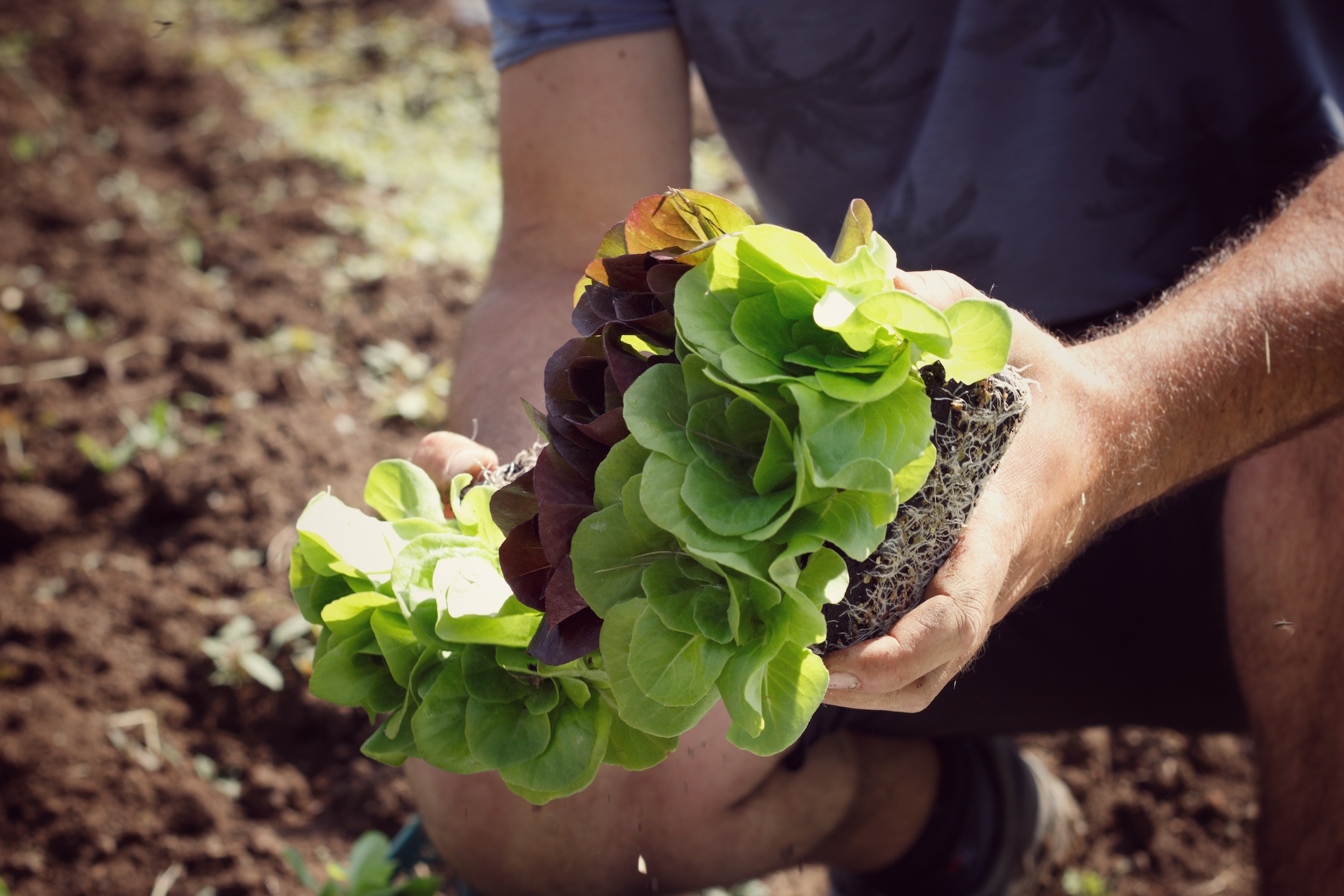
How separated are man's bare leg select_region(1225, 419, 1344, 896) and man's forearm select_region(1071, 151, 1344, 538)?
205mm

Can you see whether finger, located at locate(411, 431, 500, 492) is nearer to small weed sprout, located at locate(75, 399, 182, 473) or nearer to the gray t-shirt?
the gray t-shirt

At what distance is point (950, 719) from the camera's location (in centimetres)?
165

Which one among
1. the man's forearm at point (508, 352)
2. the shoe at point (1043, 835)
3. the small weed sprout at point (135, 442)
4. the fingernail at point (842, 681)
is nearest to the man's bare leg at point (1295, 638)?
the shoe at point (1043, 835)

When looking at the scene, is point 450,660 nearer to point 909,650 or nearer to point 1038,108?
point 909,650

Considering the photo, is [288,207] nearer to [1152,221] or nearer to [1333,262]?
[1152,221]

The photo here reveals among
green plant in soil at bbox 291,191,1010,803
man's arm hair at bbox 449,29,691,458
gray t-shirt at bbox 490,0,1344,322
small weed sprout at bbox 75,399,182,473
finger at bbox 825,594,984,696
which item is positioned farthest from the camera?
small weed sprout at bbox 75,399,182,473

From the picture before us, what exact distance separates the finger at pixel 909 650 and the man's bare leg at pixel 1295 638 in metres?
0.79

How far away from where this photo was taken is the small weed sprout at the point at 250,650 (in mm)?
2086

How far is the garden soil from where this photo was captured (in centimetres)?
190

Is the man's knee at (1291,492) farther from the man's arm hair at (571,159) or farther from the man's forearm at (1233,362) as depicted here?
the man's arm hair at (571,159)

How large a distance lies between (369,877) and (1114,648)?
1355mm

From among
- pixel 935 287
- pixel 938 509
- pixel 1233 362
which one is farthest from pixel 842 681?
pixel 1233 362

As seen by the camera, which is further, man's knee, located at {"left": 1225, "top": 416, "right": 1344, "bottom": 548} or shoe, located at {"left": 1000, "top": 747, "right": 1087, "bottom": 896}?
shoe, located at {"left": 1000, "top": 747, "right": 1087, "bottom": 896}

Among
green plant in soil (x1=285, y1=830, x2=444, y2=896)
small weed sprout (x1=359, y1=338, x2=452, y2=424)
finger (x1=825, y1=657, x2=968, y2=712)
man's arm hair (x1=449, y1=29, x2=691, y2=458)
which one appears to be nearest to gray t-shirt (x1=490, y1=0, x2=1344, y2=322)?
man's arm hair (x1=449, y1=29, x2=691, y2=458)
